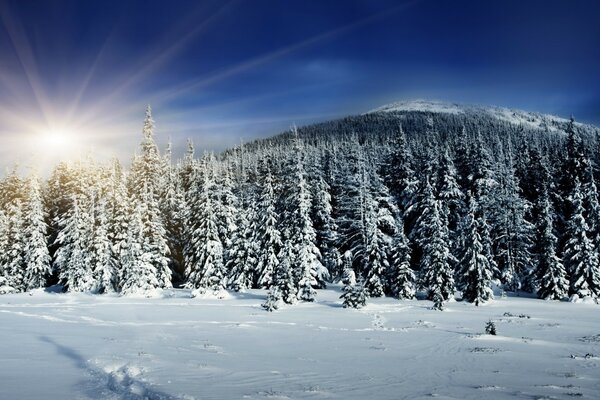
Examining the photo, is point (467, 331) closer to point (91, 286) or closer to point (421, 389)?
point (421, 389)

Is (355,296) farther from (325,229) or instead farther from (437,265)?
(325,229)

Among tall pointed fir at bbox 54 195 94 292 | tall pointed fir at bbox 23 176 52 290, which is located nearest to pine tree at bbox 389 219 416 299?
tall pointed fir at bbox 54 195 94 292

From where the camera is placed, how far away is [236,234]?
55938 millimetres

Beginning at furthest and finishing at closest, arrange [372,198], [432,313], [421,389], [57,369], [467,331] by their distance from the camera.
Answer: [372,198] → [432,313] → [467,331] → [57,369] → [421,389]

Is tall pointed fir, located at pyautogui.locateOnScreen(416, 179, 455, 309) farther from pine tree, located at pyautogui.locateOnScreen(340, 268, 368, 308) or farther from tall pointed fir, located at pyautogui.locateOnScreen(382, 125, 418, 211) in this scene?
tall pointed fir, located at pyautogui.locateOnScreen(382, 125, 418, 211)

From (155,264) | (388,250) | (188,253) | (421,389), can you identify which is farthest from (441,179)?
(421,389)

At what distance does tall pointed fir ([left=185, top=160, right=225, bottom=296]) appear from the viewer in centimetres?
4953

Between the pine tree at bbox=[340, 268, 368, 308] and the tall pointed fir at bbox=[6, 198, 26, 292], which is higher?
the tall pointed fir at bbox=[6, 198, 26, 292]

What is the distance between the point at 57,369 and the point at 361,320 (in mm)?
20003

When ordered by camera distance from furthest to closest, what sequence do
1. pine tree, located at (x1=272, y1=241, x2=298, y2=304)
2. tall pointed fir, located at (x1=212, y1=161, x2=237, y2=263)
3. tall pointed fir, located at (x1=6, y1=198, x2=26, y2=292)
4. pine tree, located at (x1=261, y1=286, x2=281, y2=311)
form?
1. tall pointed fir, located at (x1=6, y1=198, x2=26, y2=292)
2. tall pointed fir, located at (x1=212, y1=161, x2=237, y2=263)
3. pine tree, located at (x1=272, y1=241, x2=298, y2=304)
4. pine tree, located at (x1=261, y1=286, x2=281, y2=311)

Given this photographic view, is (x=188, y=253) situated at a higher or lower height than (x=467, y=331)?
higher

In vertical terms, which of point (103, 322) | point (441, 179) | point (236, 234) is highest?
point (441, 179)

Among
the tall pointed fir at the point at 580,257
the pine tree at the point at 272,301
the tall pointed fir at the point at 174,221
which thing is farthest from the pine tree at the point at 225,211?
the tall pointed fir at the point at 580,257

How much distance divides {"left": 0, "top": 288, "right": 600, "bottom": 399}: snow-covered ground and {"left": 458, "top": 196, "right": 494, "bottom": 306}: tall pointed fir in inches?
184
